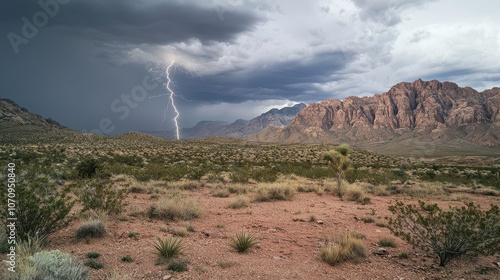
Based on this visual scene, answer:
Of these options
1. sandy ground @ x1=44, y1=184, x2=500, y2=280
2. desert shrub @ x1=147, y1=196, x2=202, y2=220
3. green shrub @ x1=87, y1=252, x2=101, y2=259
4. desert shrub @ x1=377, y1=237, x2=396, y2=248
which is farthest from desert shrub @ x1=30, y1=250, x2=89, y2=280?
desert shrub @ x1=377, y1=237, x2=396, y2=248

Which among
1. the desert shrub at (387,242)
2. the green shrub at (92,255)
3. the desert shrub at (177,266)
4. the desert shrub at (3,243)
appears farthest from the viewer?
the desert shrub at (387,242)

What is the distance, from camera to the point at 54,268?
549 cm

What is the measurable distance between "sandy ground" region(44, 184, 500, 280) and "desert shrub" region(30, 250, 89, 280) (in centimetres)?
70

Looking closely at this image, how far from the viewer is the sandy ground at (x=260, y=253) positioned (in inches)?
283

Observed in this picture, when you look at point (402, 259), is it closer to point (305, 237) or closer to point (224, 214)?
point (305, 237)

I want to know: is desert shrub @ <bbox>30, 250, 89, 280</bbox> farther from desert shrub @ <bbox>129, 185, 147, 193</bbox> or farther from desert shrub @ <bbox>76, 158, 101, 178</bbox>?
desert shrub @ <bbox>76, 158, 101, 178</bbox>

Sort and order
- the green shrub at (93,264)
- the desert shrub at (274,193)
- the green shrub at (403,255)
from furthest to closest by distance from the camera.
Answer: the desert shrub at (274,193)
the green shrub at (403,255)
the green shrub at (93,264)

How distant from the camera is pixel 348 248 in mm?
8500

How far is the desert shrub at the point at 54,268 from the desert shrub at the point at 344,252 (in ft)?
18.8

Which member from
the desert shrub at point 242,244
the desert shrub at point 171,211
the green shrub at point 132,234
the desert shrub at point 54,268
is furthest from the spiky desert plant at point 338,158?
the desert shrub at point 54,268

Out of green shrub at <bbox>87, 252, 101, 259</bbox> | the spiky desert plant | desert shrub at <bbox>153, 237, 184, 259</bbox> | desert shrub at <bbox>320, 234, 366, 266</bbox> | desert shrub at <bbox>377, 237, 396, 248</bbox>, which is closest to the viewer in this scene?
green shrub at <bbox>87, 252, 101, 259</bbox>

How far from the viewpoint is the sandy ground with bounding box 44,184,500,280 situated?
7.20 meters

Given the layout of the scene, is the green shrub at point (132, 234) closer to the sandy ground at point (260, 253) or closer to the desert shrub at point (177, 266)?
the sandy ground at point (260, 253)

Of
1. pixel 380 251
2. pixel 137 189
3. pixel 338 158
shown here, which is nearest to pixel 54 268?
pixel 380 251
